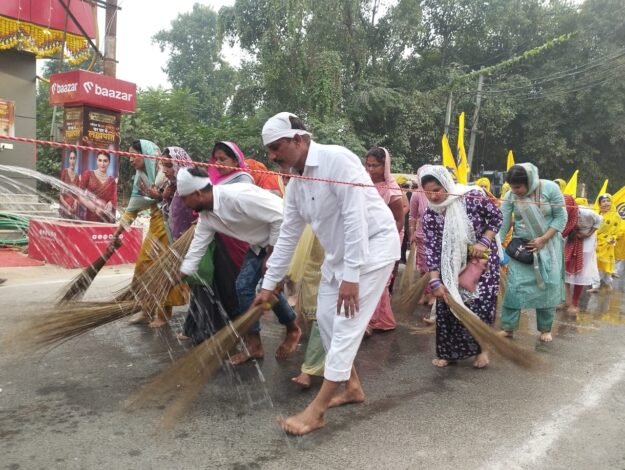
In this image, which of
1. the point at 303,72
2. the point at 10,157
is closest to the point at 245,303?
A: the point at 10,157

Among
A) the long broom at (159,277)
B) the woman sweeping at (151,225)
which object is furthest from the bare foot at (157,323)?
the long broom at (159,277)

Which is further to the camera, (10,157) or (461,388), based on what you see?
(10,157)

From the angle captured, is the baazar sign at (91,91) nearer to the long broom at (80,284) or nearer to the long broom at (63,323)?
the long broom at (80,284)

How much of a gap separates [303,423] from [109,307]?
176cm

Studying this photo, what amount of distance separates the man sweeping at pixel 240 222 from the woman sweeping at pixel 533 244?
78.6 inches

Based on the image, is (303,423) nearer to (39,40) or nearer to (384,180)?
(384,180)

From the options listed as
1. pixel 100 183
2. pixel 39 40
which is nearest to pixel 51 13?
pixel 39 40

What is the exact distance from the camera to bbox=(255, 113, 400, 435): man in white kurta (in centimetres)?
249

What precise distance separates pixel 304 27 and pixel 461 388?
15.9m

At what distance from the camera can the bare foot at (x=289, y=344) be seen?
373 cm

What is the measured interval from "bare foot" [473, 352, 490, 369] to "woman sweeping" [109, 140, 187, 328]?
2198 mm

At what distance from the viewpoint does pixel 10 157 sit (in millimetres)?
9906

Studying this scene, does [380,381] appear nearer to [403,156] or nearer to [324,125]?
[324,125]

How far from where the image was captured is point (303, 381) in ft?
10.4
